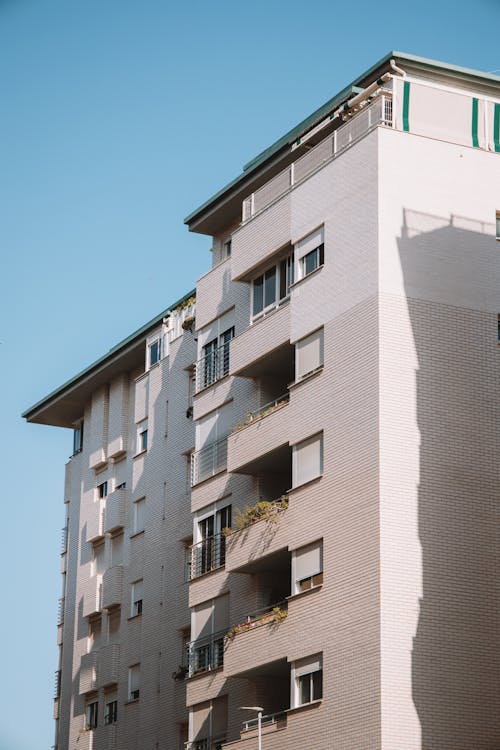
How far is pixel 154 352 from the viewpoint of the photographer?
57.6 meters

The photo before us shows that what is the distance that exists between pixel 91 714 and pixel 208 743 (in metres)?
14.2

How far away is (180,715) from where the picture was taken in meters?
50.2

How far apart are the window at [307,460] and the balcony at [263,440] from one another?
0.73 metres

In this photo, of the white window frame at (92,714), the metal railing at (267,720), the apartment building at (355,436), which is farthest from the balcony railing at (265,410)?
the white window frame at (92,714)

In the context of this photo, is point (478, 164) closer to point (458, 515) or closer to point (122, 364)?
point (458, 515)

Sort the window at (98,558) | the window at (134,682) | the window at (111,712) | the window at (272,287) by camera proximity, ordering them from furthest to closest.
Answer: the window at (98,558) → the window at (111,712) → the window at (134,682) → the window at (272,287)

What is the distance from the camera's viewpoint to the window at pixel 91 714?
5703cm

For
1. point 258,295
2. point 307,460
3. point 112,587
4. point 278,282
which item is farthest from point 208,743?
point 112,587

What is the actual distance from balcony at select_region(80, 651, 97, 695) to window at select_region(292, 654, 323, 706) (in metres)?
20.4

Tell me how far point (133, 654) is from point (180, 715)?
17.1ft

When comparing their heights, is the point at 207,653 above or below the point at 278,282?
below

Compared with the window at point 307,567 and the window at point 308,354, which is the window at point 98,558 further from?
the window at point 307,567

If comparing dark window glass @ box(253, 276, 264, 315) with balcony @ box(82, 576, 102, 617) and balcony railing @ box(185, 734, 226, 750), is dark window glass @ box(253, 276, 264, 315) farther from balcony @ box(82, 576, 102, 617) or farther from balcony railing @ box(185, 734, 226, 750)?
balcony @ box(82, 576, 102, 617)

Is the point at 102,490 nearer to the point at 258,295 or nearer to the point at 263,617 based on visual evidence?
the point at 258,295
